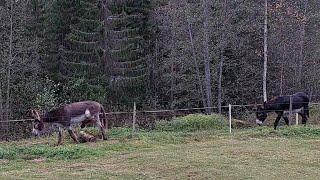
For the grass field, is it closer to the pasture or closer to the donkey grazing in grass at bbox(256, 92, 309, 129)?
the pasture

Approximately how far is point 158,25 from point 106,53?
438 centimetres

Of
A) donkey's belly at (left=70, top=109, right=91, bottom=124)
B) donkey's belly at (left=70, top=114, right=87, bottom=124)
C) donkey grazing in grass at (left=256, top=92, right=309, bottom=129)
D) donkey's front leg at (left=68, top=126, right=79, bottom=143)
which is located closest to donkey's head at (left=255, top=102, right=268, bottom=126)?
donkey grazing in grass at (left=256, top=92, right=309, bottom=129)

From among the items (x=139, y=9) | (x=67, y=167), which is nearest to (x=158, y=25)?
(x=139, y=9)

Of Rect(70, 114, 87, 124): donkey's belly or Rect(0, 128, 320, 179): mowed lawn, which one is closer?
Rect(0, 128, 320, 179): mowed lawn

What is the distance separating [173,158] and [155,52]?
2085 centimetres

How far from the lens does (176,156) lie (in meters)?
13.3

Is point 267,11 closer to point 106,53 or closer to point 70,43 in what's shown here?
point 106,53

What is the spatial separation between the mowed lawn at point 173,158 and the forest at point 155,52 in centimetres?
859

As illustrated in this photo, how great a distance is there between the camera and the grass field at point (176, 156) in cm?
1150

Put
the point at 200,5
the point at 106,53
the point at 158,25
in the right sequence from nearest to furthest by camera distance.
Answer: the point at 200,5, the point at 106,53, the point at 158,25

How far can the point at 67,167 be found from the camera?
1246 centimetres

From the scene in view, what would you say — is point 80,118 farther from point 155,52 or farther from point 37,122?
point 155,52

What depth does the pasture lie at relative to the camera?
453 inches

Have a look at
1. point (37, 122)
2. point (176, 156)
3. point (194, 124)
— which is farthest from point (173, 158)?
point (194, 124)
